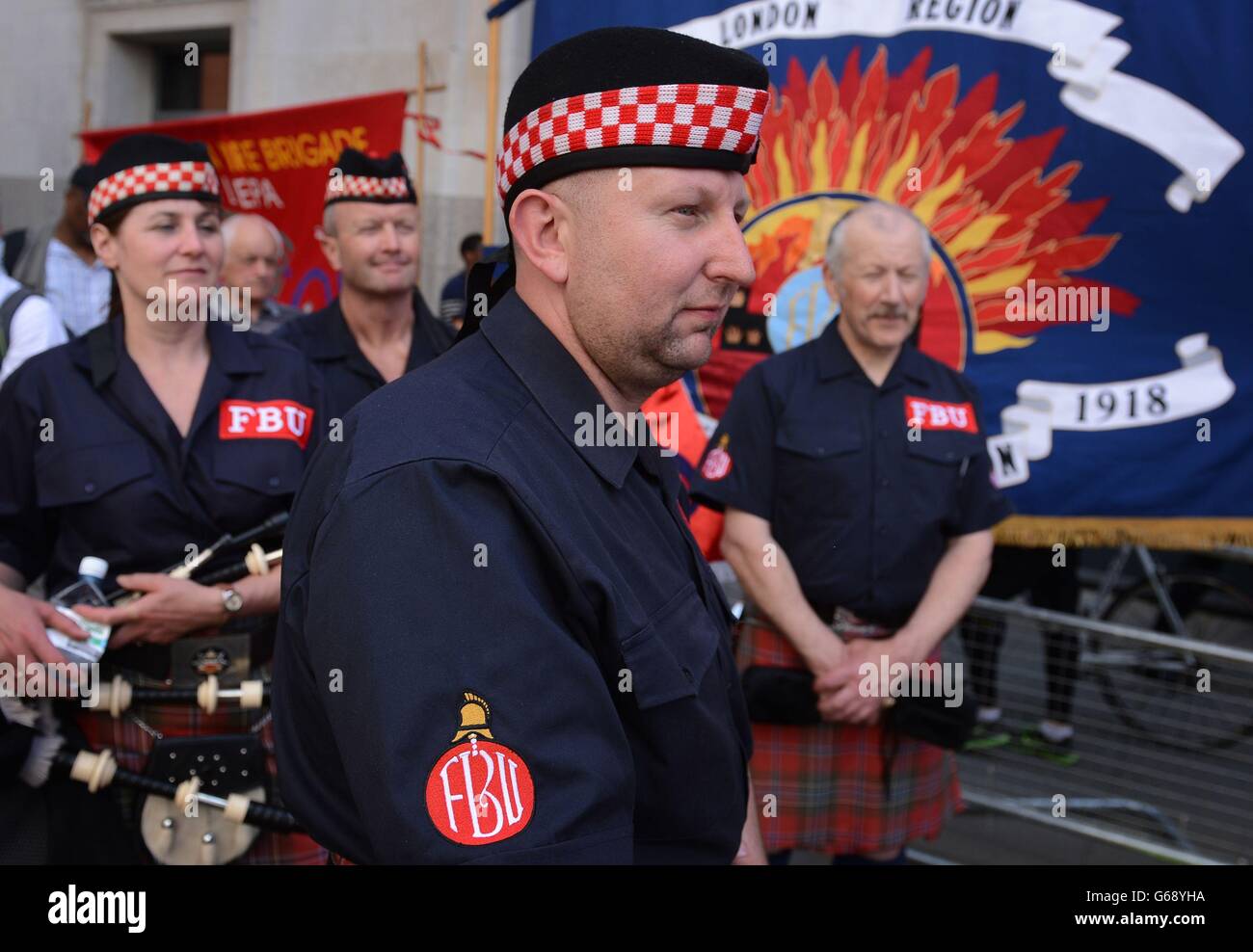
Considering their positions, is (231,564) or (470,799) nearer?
A: (470,799)

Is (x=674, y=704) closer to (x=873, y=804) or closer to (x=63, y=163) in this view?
(x=873, y=804)

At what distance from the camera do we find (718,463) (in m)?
3.22

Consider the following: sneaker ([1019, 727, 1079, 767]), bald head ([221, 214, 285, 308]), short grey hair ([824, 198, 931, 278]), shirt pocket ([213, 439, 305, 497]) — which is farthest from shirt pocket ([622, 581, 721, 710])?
bald head ([221, 214, 285, 308])

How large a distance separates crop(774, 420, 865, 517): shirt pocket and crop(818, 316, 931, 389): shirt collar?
0.16 meters

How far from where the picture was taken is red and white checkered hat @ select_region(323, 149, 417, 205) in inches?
150

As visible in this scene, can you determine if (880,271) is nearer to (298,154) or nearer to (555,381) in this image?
(555,381)

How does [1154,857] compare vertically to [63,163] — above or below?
below

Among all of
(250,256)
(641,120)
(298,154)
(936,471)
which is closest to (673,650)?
(641,120)

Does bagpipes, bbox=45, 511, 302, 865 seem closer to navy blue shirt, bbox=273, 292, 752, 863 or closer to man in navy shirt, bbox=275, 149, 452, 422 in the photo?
man in navy shirt, bbox=275, 149, 452, 422

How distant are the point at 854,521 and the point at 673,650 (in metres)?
1.71

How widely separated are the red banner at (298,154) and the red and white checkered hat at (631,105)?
4.96 meters
